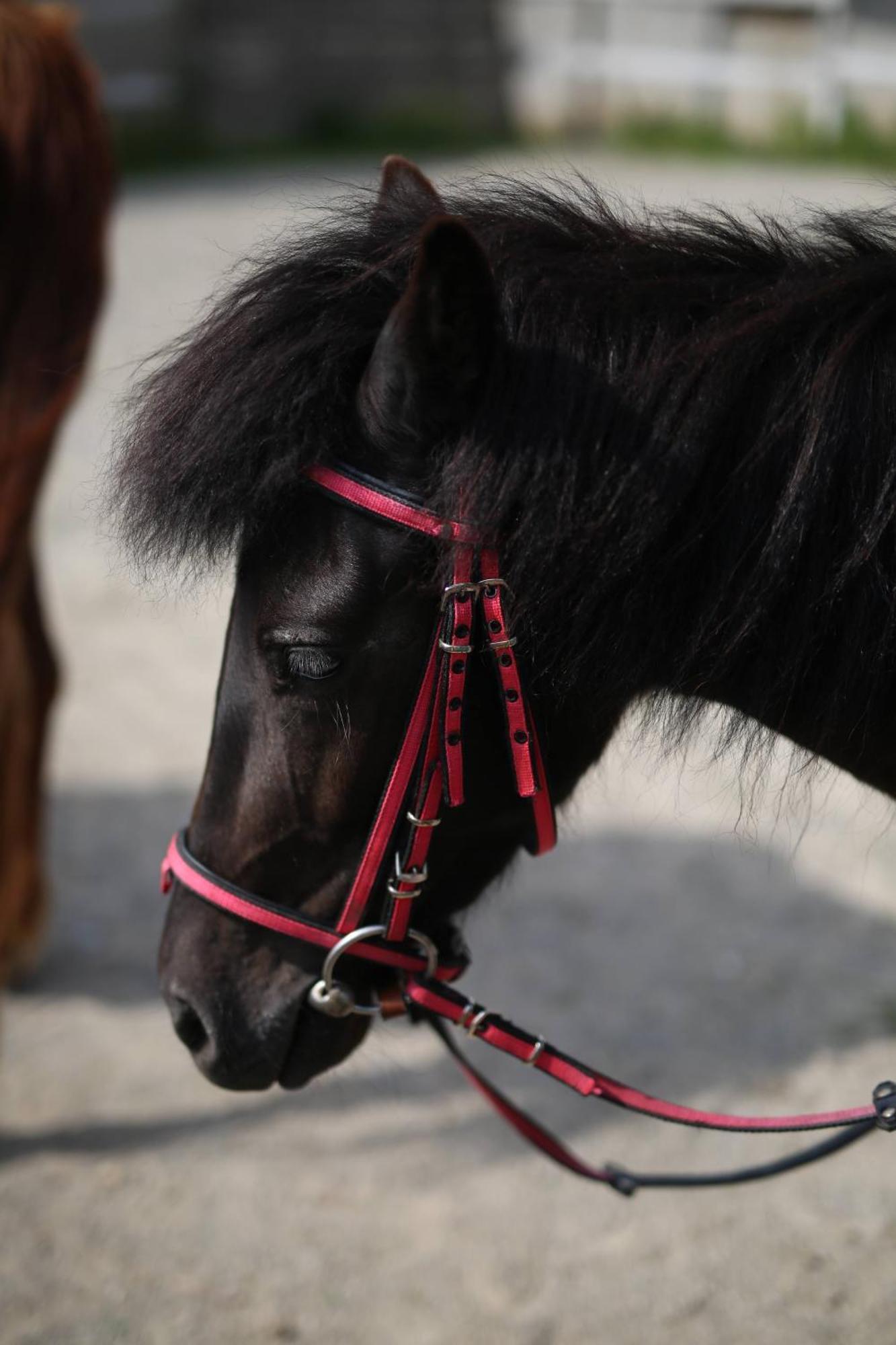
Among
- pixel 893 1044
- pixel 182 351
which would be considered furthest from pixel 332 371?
pixel 893 1044

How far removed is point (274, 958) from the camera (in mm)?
1646

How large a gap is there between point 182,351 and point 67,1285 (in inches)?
75.0

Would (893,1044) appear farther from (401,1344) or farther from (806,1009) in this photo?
(401,1344)

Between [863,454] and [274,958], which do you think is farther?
[274,958]

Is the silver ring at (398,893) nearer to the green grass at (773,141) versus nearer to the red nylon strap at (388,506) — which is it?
the red nylon strap at (388,506)

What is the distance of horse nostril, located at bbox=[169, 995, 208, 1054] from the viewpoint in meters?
1.67

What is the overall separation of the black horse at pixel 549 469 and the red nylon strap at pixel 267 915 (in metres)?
0.12

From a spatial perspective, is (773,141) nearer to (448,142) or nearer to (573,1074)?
(448,142)

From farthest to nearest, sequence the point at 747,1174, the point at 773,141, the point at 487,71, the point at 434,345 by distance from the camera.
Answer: the point at 487,71, the point at 773,141, the point at 747,1174, the point at 434,345

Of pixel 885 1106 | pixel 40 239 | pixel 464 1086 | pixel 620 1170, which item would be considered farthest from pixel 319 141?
pixel 885 1106

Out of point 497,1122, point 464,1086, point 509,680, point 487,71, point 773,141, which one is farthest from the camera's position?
point 487,71

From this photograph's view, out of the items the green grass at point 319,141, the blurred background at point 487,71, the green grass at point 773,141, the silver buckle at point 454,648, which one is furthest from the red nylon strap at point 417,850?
the blurred background at point 487,71

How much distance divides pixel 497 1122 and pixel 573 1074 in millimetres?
1311

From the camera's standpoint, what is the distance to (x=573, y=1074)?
5.66ft
